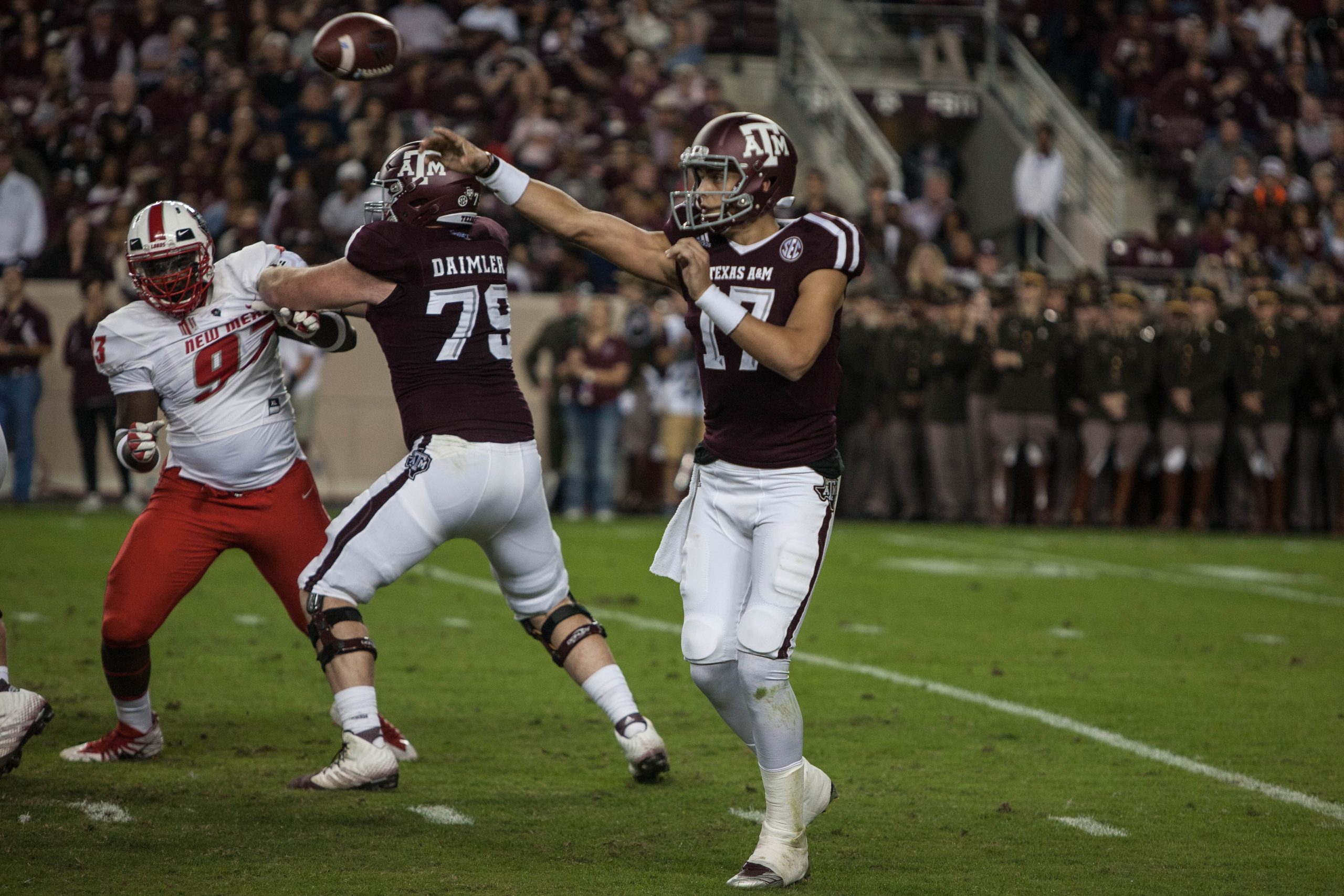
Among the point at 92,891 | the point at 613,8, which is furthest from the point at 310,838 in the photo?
the point at 613,8

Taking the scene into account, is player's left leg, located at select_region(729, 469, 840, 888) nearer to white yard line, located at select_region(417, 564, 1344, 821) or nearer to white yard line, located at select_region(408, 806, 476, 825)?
white yard line, located at select_region(408, 806, 476, 825)

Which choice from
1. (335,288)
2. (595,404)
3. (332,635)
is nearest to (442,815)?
(332,635)

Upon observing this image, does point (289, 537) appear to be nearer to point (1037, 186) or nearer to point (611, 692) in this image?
point (611, 692)

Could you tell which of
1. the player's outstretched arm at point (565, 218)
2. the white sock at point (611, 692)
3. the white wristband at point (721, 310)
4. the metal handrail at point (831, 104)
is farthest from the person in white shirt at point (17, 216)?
the white wristband at point (721, 310)

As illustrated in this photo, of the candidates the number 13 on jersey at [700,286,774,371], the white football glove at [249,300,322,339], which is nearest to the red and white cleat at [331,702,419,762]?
the white football glove at [249,300,322,339]

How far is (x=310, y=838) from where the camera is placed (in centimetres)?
428

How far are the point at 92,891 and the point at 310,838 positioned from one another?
0.66 m

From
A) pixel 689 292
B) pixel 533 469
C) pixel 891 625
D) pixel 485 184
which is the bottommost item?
pixel 891 625

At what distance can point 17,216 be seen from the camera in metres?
15.0

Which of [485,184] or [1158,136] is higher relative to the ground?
[1158,136]

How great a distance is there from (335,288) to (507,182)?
2.61ft

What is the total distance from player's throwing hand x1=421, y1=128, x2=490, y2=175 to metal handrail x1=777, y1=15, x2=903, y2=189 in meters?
13.5

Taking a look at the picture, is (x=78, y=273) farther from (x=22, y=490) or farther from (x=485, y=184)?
(x=485, y=184)

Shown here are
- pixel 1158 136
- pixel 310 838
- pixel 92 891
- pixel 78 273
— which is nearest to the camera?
pixel 92 891
